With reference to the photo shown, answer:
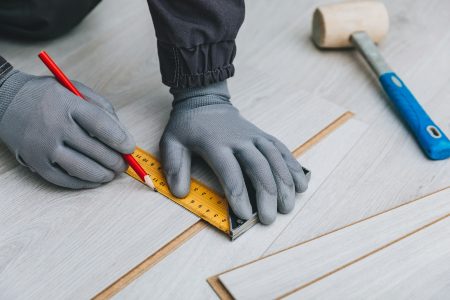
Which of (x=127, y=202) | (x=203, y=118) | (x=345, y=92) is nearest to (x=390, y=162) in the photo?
(x=345, y=92)

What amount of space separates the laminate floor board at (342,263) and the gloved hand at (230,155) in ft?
0.38

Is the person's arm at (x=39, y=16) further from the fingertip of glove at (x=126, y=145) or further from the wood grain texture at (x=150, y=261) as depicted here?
the wood grain texture at (x=150, y=261)

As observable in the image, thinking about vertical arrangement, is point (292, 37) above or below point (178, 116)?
below

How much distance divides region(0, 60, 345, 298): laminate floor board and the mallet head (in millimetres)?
439

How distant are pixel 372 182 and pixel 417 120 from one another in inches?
9.2

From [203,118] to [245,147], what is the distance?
5.8 inches

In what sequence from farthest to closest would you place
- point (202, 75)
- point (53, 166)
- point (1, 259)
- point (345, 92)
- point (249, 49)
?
point (249, 49) < point (345, 92) < point (202, 75) < point (53, 166) < point (1, 259)

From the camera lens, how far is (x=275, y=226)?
1005mm

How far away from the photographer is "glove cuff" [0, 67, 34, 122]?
1.07 meters

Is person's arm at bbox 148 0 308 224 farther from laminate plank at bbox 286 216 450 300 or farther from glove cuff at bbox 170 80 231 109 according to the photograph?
laminate plank at bbox 286 216 450 300

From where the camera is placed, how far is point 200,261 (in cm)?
94

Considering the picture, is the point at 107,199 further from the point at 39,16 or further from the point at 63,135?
the point at 39,16

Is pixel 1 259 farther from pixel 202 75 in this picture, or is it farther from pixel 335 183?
pixel 335 183

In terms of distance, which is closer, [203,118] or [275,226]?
[275,226]
